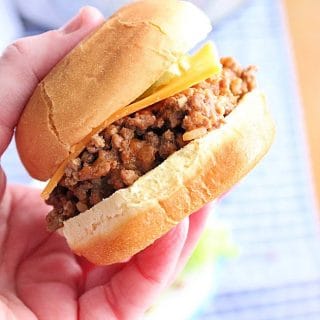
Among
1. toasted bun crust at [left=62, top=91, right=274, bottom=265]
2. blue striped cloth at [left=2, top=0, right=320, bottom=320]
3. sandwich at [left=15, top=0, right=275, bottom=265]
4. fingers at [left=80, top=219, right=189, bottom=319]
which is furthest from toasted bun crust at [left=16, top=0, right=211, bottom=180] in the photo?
blue striped cloth at [left=2, top=0, right=320, bottom=320]

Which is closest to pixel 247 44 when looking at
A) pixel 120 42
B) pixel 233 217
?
pixel 233 217

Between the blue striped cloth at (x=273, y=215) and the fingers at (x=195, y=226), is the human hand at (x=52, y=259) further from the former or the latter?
the blue striped cloth at (x=273, y=215)

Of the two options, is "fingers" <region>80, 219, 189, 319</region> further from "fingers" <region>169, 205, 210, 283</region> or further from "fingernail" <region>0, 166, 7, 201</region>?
"fingernail" <region>0, 166, 7, 201</region>

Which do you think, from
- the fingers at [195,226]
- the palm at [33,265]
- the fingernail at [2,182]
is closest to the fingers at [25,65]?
the fingernail at [2,182]

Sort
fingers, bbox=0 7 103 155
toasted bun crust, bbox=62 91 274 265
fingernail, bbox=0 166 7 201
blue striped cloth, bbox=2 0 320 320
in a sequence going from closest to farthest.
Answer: toasted bun crust, bbox=62 91 274 265 → fingers, bbox=0 7 103 155 → fingernail, bbox=0 166 7 201 → blue striped cloth, bbox=2 0 320 320

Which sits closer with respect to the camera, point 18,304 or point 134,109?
point 134,109

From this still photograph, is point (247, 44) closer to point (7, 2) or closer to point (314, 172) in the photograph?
point (314, 172)

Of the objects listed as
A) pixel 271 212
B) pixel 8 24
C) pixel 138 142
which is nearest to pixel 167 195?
pixel 138 142
